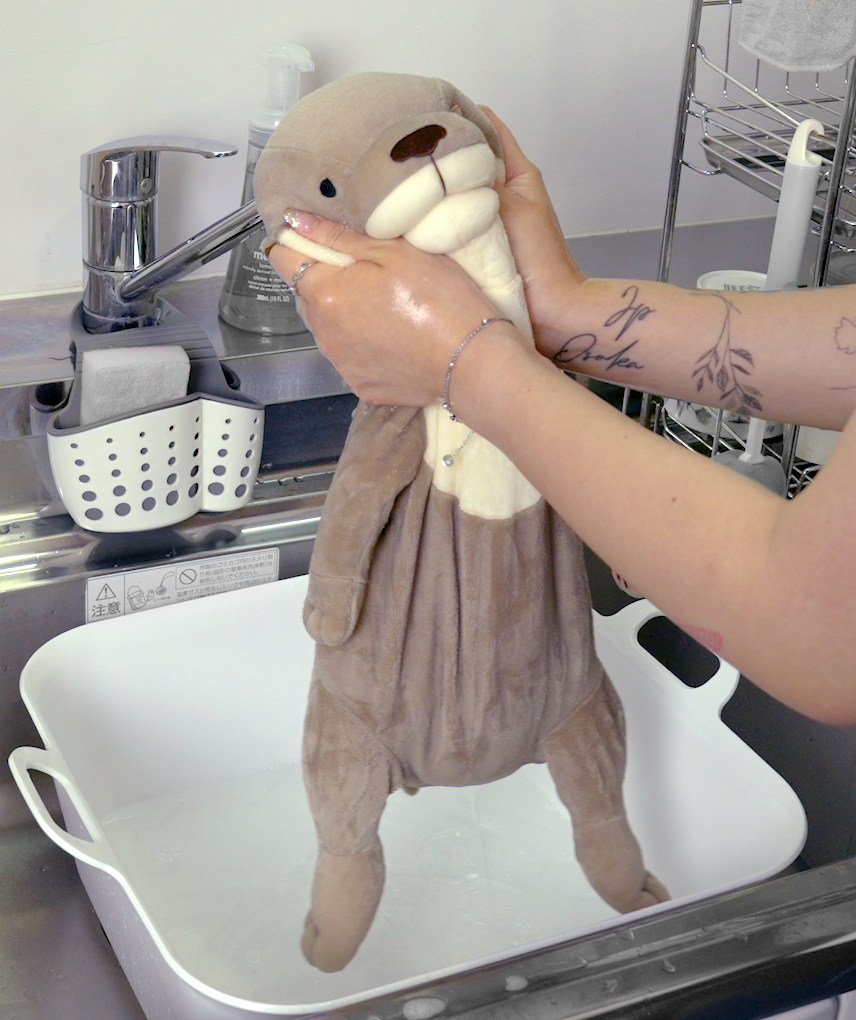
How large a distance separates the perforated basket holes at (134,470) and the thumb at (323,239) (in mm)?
299

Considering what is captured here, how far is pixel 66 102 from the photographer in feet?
2.67

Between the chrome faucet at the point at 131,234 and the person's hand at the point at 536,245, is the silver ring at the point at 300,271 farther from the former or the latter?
the chrome faucet at the point at 131,234

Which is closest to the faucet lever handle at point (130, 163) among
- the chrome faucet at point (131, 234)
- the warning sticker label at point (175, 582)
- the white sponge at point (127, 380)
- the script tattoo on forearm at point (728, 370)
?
the chrome faucet at point (131, 234)

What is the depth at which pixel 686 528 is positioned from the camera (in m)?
0.38

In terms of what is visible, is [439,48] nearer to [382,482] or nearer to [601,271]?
[601,271]

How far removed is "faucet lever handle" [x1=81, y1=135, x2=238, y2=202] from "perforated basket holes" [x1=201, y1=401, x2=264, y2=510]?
158mm

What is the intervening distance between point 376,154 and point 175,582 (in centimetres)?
44

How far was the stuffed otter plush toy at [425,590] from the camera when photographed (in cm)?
46

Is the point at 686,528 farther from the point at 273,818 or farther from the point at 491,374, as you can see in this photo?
the point at 273,818

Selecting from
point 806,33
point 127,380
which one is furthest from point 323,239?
point 806,33

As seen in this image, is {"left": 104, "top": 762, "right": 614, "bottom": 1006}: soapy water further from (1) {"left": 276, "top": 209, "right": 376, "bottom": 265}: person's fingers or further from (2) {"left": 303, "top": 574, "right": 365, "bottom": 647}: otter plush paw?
(1) {"left": 276, "top": 209, "right": 376, "bottom": 265}: person's fingers

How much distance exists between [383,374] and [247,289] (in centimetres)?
42

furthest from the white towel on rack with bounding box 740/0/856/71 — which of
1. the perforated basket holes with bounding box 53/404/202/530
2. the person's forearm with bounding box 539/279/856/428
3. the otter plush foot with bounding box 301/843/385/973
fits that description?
the otter plush foot with bounding box 301/843/385/973

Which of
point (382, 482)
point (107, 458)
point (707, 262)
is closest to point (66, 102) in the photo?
point (107, 458)
